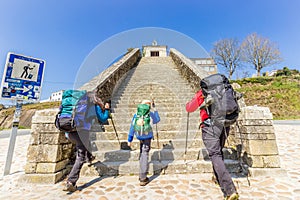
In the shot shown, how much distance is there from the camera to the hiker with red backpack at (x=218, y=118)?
1.83 metres

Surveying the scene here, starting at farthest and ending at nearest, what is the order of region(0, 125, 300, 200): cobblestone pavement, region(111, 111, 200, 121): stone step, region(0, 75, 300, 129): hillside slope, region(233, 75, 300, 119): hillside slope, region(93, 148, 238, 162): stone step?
region(0, 75, 300, 129): hillside slope
region(233, 75, 300, 119): hillside slope
region(111, 111, 200, 121): stone step
region(93, 148, 238, 162): stone step
region(0, 125, 300, 200): cobblestone pavement

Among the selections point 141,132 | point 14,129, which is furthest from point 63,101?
point 14,129

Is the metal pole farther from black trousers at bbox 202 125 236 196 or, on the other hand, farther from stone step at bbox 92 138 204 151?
black trousers at bbox 202 125 236 196

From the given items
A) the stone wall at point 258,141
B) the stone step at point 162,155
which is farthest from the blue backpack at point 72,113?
the stone wall at point 258,141

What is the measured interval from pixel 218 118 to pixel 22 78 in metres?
3.88

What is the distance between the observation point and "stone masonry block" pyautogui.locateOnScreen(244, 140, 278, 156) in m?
2.53

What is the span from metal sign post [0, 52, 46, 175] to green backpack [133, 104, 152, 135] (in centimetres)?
250

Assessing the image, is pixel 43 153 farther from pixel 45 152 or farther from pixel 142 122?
pixel 142 122

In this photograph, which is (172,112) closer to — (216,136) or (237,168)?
(237,168)

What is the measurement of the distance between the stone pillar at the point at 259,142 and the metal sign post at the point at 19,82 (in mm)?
4397

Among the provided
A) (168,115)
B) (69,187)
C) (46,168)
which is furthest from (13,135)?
(168,115)

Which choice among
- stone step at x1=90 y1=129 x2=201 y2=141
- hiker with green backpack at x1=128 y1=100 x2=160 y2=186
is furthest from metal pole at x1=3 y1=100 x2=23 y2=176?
hiker with green backpack at x1=128 y1=100 x2=160 y2=186

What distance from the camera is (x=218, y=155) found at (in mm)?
1902

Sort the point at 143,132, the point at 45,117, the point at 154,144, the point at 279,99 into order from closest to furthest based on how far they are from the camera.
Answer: the point at 143,132 → the point at 45,117 → the point at 154,144 → the point at 279,99
